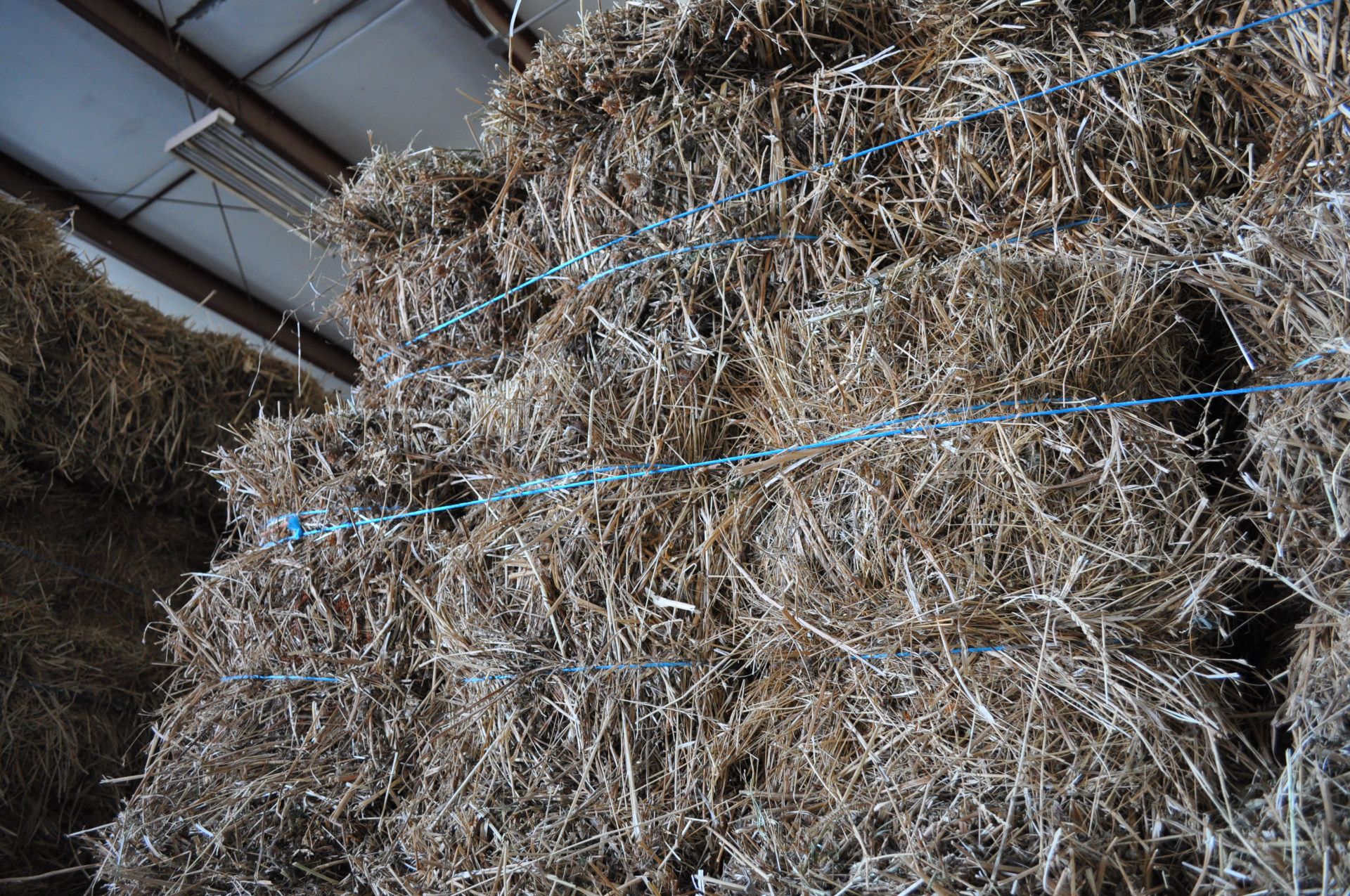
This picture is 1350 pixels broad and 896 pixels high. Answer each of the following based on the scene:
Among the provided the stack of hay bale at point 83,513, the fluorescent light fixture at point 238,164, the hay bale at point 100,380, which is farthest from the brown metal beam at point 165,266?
the stack of hay bale at point 83,513

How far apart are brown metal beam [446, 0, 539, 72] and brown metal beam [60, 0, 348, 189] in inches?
41.3

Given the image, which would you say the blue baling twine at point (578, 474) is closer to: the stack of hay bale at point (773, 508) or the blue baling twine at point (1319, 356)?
the stack of hay bale at point (773, 508)

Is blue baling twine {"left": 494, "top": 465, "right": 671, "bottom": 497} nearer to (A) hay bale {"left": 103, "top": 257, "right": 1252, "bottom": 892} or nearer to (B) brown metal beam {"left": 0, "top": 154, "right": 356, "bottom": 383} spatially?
(A) hay bale {"left": 103, "top": 257, "right": 1252, "bottom": 892}

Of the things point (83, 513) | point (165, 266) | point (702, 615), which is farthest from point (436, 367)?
point (165, 266)

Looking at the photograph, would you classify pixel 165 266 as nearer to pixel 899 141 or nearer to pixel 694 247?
pixel 694 247

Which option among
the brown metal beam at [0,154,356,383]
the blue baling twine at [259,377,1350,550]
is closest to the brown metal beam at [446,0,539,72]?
the brown metal beam at [0,154,356,383]

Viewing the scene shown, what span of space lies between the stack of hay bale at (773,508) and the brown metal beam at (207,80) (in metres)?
2.08

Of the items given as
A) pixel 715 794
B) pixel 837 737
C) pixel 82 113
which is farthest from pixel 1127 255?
pixel 82 113

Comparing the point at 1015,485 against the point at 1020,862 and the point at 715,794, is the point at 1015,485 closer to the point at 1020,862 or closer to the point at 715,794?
the point at 1020,862

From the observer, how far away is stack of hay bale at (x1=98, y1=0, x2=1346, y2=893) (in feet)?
3.92

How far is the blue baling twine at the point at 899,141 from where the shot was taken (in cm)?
136

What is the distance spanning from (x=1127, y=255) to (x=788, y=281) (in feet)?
1.78

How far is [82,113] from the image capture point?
14.8ft

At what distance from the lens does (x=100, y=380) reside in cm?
296
